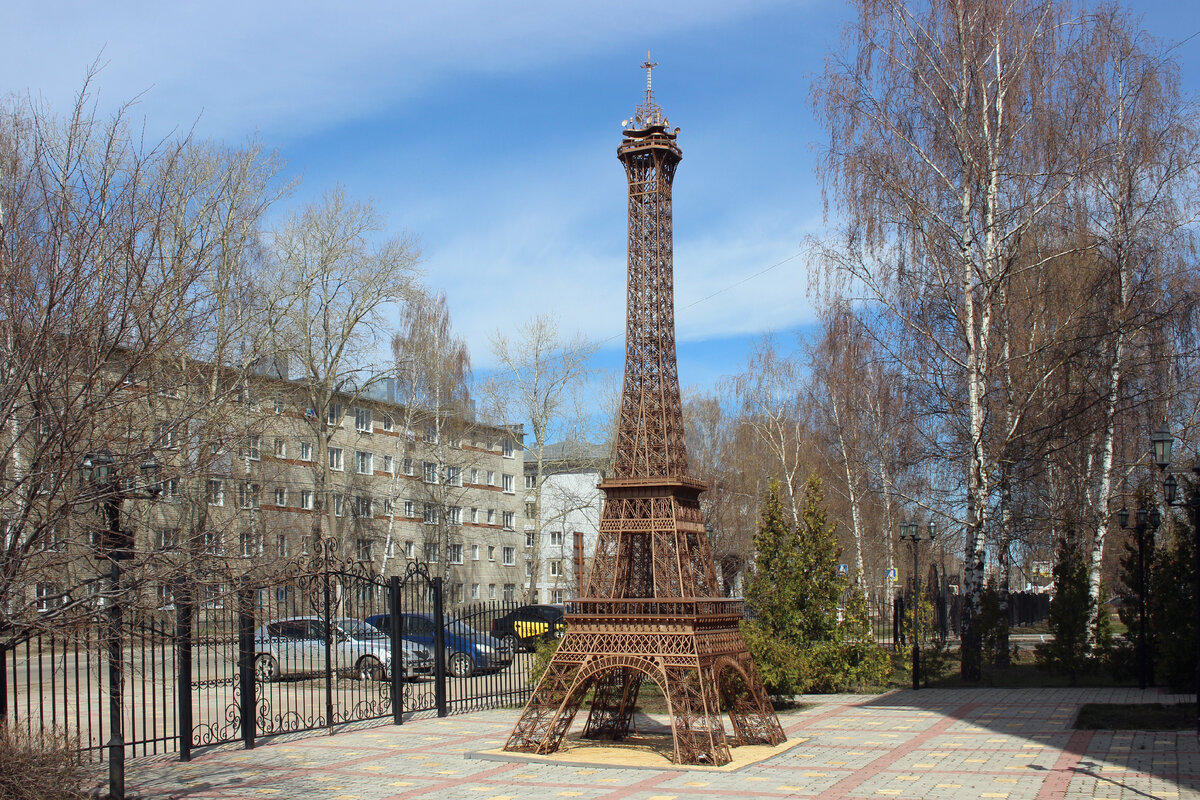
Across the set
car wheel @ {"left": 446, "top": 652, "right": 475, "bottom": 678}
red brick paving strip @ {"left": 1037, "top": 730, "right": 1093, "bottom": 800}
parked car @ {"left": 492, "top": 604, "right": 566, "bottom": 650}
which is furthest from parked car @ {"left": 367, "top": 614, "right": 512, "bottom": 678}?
red brick paving strip @ {"left": 1037, "top": 730, "right": 1093, "bottom": 800}

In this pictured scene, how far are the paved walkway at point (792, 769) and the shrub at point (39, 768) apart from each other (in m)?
1.63

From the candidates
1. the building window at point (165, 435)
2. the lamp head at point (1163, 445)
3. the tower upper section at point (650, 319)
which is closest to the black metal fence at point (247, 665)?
the building window at point (165, 435)

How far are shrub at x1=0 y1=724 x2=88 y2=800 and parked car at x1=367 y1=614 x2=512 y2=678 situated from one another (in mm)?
8949

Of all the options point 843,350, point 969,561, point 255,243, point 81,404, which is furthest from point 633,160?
point 255,243

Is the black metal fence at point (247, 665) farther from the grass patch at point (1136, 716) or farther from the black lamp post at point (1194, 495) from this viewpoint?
the black lamp post at point (1194, 495)

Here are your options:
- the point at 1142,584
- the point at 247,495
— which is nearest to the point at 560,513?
the point at 1142,584

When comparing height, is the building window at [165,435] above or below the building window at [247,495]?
above

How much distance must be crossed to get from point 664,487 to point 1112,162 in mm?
14557

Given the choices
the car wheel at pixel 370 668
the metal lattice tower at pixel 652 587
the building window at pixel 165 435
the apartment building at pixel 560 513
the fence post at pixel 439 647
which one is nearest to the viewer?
the building window at pixel 165 435

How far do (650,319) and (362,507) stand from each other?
29.9 metres

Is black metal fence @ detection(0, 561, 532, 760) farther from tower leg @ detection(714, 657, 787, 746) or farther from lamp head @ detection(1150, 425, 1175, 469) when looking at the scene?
lamp head @ detection(1150, 425, 1175, 469)

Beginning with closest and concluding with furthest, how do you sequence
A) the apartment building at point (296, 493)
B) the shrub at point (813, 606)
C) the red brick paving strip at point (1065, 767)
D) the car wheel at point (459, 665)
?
1. the apartment building at point (296, 493)
2. the red brick paving strip at point (1065, 767)
3. the shrub at point (813, 606)
4. the car wheel at point (459, 665)

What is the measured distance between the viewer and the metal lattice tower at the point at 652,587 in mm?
12203

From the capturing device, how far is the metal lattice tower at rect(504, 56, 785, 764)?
12.2m
